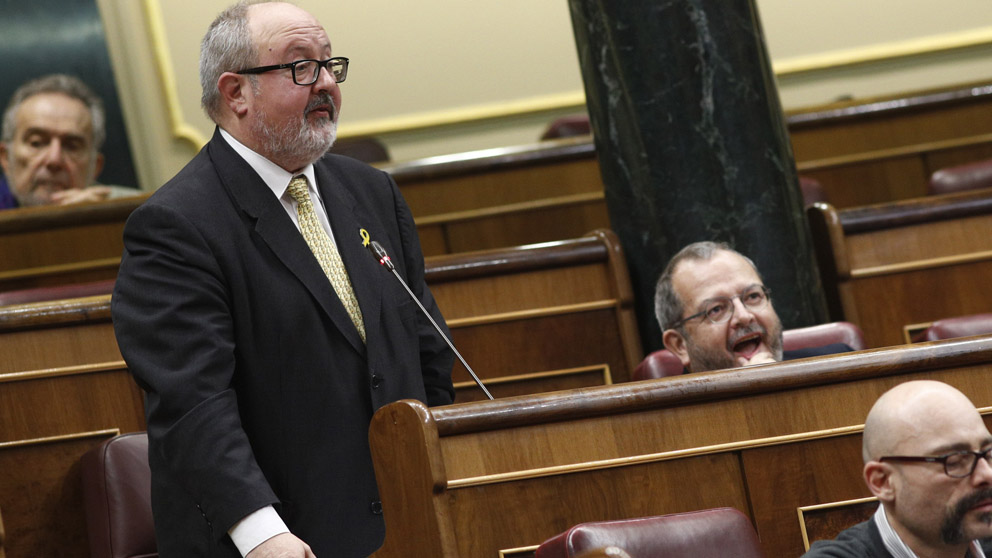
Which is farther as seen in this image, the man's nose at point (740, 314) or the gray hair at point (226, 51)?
the man's nose at point (740, 314)

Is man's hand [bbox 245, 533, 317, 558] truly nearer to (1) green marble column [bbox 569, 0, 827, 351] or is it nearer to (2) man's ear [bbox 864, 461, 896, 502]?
(2) man's ear [bbox 864, 461, 896, 502]

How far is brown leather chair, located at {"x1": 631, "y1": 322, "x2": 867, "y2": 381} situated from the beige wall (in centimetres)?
294

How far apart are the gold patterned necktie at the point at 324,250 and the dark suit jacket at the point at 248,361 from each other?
0.02m

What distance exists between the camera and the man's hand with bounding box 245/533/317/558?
1.43m

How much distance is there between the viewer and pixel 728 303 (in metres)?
2.30

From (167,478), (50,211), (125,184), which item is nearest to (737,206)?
(167,478)

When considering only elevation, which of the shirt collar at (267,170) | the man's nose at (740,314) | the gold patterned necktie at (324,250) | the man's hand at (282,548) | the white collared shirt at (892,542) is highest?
the shirt collar at (267,170)

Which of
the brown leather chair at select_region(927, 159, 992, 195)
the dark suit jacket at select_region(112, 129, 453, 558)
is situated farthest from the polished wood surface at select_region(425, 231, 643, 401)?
the brown leather chair at select_region(927, 159, 992, 195)

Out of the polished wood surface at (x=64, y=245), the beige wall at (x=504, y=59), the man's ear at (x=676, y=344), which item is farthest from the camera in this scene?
the beige wall at (x=504, y=59)

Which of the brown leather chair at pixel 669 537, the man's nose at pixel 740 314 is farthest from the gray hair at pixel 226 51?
the man's nose at pixel 740 314

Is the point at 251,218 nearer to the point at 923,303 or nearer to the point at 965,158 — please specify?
the point at 923,303

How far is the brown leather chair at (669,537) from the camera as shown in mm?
1382

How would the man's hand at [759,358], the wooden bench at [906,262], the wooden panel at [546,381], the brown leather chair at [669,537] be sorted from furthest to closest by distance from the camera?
the wooden bench at [906,262] < the wooden panel at [546,381] < the man's hand at [759,358] < the brown leather chair at [669,537]

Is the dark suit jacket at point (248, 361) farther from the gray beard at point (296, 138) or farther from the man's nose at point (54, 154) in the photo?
the man's nose at point (54, 154)
